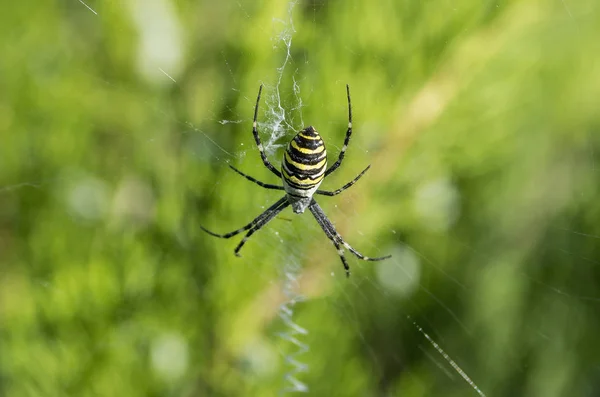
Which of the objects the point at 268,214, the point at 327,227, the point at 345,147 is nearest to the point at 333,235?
the point at 327,227

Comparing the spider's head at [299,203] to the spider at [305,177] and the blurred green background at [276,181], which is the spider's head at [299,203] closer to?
the spider at [305,177]

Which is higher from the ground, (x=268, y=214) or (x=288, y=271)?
(x=268, y=214)

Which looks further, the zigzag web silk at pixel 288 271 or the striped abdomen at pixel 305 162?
the striped abdomen at pixel 305 162

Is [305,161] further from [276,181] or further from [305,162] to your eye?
[276,181]

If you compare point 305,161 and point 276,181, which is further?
point 276,181

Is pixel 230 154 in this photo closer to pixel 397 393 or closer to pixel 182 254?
pixel 182 254

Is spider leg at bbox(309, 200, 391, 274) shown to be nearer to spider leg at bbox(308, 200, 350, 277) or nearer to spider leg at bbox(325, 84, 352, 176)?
spider leg at bbox(308, 200, 350, 277)

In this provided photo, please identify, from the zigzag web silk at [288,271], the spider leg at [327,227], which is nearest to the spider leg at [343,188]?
the spider leg at [327,227]

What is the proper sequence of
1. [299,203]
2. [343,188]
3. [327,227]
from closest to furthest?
1. [343,188]
2. [327,227]
3. [299,203]
